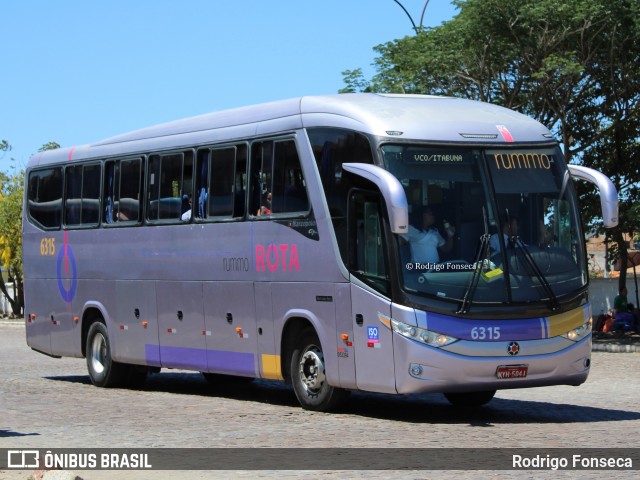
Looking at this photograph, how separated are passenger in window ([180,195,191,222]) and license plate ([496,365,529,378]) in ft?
19.7

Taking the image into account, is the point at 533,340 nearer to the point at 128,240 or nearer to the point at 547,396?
the point at 547,396

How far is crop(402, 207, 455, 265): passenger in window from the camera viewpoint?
14531mm

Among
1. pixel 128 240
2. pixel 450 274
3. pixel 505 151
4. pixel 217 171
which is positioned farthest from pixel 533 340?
pixel 128 240

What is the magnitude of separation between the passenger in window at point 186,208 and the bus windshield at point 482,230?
4786mm

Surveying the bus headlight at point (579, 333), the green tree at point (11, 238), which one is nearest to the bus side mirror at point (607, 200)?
the bus headlight at point (579, 333)

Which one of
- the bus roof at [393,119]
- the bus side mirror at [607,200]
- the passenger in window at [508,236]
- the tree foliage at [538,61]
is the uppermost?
the tree foliage at [538,61]

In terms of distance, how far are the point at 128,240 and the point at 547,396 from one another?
6732 millimetres

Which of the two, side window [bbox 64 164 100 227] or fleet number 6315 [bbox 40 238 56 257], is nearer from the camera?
side window [bbox 64 164 100 227]

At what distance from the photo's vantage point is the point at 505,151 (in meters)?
15.3

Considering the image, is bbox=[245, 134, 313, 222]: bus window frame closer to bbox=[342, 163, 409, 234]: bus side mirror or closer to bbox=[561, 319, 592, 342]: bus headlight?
bbox=[342, 163, 409, 234]: bus side mirror

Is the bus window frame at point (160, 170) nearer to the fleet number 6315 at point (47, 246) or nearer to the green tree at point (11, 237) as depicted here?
the fleet number 6315 at point (47, 246)

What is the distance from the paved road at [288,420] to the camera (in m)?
12.7

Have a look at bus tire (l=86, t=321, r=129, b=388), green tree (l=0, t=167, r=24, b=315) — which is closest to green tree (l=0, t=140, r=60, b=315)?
green tree (l=0, t=167, r=24, b=315)

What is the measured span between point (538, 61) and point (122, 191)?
15466 mm
